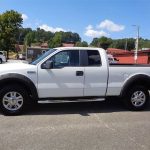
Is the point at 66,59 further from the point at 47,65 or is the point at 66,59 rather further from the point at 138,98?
the point at 138,98

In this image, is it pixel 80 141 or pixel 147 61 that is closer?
pixel 80 141

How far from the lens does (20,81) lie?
27.9ft

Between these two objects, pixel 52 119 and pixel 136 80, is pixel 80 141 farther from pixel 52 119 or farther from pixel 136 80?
pixel 136 80

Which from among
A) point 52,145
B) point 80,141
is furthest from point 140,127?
point 52,145

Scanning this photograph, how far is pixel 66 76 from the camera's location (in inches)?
348

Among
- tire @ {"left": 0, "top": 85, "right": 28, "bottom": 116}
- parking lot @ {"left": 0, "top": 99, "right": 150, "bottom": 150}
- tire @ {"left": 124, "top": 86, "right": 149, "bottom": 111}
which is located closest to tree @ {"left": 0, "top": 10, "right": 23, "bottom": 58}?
parking lot @ {"left": 0, "top": 99, "right": 150, "bottom": 150}

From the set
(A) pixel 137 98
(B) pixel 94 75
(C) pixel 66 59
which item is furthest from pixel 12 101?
(A) pixel 137 98

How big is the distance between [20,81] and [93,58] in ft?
6.80

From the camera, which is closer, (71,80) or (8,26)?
(71,80)

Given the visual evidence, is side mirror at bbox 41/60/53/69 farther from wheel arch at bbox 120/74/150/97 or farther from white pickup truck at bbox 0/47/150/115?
wheel arch at bbox 120/74/150/97

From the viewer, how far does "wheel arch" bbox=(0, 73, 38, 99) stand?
8422 mm

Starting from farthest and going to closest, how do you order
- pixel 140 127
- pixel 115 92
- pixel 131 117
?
pixel 115 92
pixel 131 117
pixel 140 127

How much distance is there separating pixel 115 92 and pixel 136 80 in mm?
699

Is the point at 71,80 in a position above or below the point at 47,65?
below
